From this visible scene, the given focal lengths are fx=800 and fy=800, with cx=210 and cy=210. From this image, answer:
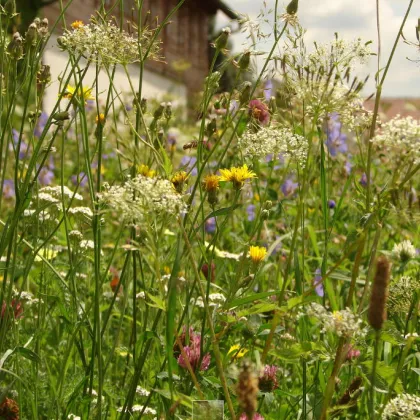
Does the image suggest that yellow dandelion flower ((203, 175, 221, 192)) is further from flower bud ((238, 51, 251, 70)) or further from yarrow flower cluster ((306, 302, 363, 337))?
yarrow flower cluster ((306, 302, 363, 337))

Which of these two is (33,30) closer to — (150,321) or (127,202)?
(127,202)

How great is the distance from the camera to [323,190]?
1.33 metres

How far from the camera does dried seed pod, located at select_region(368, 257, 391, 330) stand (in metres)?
0.84

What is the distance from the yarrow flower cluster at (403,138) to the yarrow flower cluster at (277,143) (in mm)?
234

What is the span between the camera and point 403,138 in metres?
0.93

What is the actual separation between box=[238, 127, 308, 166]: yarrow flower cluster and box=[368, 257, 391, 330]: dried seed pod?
35 centimetres

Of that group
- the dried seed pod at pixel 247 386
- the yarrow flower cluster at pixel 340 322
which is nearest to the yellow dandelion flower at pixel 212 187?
the yarrow flower cluster at pixel 340 322

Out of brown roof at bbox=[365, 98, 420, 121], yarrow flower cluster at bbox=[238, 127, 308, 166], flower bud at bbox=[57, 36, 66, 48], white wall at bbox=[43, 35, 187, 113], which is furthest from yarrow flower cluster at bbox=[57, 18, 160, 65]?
white wall at bbox=[43, 35, 187, 113]

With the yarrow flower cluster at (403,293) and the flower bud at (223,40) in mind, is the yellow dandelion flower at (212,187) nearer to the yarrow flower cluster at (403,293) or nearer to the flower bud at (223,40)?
the flower bud at (223,40)

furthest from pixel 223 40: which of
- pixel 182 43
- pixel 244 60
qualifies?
pixel 182 43

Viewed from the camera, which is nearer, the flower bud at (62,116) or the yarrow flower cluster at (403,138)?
the yarrow flower cluster at (403,138)

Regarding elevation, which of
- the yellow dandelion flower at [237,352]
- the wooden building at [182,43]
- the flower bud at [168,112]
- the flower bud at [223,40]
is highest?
the wooden building at [182,43]

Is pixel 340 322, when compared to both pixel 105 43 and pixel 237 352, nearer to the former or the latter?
pixel 237 352

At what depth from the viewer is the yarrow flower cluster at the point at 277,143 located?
1194 millimetres
